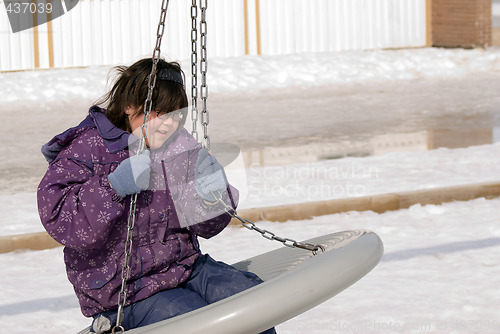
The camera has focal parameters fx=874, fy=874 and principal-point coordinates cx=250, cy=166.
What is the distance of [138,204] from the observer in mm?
3033

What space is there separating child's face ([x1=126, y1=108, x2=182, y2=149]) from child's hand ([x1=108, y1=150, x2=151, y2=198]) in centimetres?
18

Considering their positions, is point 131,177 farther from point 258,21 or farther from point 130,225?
point 258,21

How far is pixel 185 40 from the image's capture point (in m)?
17.4

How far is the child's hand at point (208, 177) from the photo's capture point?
122 inches

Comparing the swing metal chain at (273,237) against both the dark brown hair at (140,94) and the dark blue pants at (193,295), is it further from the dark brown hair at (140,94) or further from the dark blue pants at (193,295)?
the dark brown hair at (140,94)

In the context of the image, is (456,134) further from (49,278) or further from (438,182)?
(49,278)

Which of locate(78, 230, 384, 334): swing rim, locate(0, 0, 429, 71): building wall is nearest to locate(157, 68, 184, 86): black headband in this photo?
locate(78, 230, 384, 334): swing rim

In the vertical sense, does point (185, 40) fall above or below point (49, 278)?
above

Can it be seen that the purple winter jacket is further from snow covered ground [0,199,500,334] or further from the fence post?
the fence post

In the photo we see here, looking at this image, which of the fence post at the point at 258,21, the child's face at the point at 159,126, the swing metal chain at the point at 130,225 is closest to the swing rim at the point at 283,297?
the swing metal chain at the point at 130,225

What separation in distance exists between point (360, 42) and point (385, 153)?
10.2 metres

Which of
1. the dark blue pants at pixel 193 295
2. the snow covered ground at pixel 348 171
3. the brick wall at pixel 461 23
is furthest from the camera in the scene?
the brick wall at pixel 461 23

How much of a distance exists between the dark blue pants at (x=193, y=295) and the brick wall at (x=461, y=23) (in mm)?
16038

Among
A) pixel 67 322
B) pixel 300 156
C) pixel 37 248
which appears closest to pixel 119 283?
pixel 67 322
